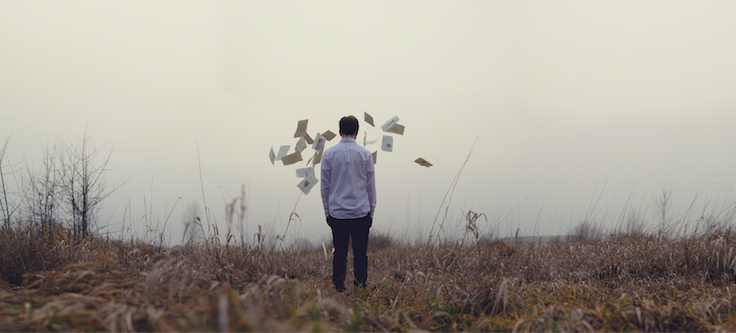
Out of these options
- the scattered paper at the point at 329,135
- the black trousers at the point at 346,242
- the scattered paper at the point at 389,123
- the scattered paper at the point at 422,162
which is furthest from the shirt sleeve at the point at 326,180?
→ the scattered paper at the point at 422,162

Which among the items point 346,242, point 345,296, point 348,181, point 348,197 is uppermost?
point 348,181

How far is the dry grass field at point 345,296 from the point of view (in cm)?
173

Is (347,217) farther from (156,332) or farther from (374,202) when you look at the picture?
(156,332)

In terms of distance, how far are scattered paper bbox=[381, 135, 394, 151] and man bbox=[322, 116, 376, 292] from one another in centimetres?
53

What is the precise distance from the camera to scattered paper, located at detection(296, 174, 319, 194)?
14.3 ft

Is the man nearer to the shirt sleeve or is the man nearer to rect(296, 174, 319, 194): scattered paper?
the shirt sleeve

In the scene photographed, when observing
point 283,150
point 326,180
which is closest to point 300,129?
point 283,150

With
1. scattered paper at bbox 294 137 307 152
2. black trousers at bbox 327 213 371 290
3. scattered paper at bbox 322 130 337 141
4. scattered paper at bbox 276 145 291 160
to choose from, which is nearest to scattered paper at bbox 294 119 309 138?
scattered paper at bbox 294 137 307 152

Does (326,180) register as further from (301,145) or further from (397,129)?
(397,129)

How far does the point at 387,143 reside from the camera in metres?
4.60

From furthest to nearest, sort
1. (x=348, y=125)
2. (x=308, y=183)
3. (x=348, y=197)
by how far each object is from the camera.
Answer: (x=308, y=183) < (x=348, y=125) < (x=348, y=197)

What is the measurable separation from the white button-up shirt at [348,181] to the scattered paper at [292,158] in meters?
0.45

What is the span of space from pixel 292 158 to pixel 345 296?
177cm

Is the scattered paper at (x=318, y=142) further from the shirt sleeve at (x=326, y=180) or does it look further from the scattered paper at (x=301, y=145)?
the shirt sleeve at (x=326, y=180)
